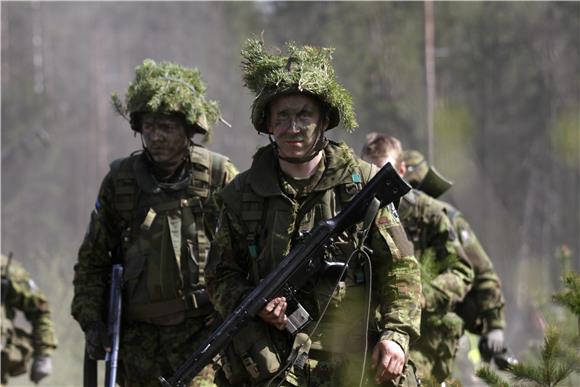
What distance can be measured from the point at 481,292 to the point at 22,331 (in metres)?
3.92

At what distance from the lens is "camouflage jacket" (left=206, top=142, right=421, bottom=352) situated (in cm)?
563

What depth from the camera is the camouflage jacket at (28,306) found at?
409 inches

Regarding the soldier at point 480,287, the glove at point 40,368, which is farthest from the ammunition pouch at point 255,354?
the glove at point 40,368

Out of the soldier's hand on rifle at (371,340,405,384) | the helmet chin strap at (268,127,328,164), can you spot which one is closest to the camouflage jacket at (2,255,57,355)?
the helmet chin strap at (268,127,328,164)

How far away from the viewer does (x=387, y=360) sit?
5.37 meters

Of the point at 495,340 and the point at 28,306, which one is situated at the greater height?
the point at 28,306

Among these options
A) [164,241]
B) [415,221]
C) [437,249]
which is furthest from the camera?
[437,249]

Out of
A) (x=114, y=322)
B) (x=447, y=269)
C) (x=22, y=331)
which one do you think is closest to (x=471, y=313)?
(x=447, y=269)

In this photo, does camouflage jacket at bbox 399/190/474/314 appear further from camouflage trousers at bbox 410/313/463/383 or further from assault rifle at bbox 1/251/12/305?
assault rifle at bbox 1/251/12/305

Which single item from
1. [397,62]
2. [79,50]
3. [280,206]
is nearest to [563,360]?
[280,206]

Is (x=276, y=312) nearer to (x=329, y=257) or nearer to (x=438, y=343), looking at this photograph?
(x=329, y=257)

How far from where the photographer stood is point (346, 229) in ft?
18.3

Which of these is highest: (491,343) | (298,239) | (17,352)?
(298,239)

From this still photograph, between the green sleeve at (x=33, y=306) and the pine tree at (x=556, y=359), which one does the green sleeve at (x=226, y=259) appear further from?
the green sleeve at (x=33, y=306)
